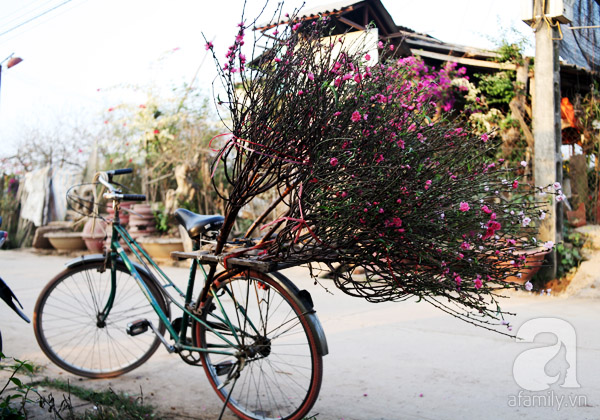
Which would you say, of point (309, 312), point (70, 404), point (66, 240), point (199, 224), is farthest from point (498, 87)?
point (66, 240)

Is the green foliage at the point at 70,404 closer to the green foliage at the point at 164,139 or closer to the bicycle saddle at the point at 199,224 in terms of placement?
the bicycle saddle at the point at 199,224

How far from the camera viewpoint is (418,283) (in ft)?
7.41

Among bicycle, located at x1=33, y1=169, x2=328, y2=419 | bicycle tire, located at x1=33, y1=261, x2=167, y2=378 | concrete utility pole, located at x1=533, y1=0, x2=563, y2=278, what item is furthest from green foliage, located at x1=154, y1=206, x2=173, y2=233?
concrete utility pole, located at x1=533, y1=0, x2=563, y2=278

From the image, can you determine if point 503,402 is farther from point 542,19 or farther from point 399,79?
point 542,19

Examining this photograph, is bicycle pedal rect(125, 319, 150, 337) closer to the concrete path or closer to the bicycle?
the bicycle

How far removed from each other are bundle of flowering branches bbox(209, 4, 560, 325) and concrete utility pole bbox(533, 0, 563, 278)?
4.35 metres

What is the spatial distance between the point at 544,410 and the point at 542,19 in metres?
5.08

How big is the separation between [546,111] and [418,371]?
4.25m

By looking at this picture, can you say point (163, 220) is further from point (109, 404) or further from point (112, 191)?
point (109, 404)

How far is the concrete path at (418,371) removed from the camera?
9.36 ft

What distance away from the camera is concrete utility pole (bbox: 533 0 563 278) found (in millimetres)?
Answer: 6320

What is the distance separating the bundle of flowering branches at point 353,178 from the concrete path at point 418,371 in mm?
886

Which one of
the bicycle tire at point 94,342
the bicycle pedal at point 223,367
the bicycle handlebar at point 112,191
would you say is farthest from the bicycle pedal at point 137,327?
the bicycle handlebar at point 112,191

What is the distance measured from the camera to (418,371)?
136 inches
